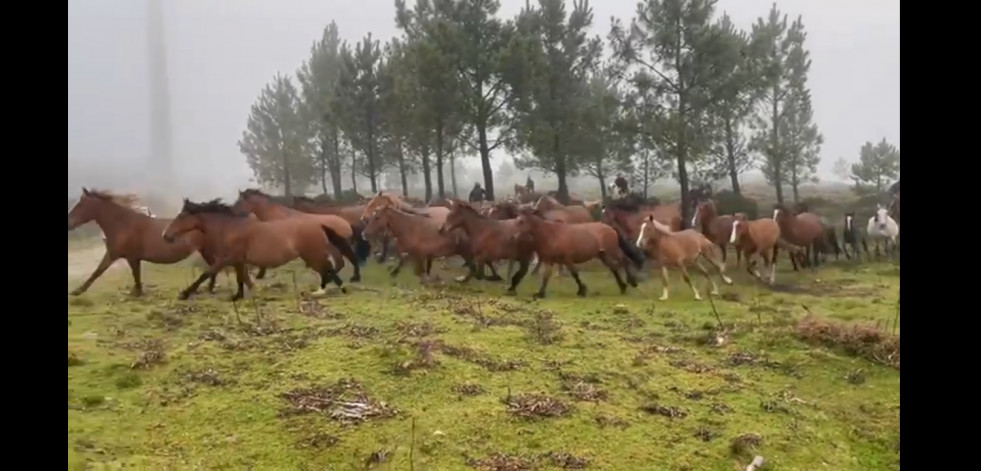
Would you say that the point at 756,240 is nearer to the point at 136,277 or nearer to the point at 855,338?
the point at 855,338

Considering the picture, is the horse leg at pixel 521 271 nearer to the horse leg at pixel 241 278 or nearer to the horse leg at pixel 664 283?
the horse leg at pixel 664 283

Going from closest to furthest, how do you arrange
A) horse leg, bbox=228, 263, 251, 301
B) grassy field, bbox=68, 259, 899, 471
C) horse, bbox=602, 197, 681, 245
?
grassy field, bbox=68, 259, 899, 471 → horse leg, bbox=228, 263, 251, 301 → horse, bbox=602, 197, 681, 245

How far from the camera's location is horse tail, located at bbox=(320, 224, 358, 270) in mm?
2404

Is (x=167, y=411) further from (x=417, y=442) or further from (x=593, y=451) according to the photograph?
(x=593, y=451)

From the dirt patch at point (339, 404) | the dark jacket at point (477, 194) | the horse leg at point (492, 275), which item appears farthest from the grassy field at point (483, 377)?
the dark jacket at point (477, 194)

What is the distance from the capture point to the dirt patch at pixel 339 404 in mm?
1867

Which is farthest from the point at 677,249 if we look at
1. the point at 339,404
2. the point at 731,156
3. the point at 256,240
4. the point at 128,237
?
the point at 128,237

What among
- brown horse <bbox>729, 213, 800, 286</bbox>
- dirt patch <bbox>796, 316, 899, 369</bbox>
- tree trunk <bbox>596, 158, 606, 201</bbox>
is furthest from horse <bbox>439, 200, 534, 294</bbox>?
dirt patch <bbox>796, 316, 899, 369</bbox>

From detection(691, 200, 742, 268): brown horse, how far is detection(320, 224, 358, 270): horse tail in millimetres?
1120

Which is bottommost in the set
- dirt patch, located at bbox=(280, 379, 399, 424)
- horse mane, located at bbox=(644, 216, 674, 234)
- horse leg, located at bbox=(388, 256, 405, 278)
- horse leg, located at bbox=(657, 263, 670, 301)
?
dirt patch, located at bbox=(280, 379, 399, 424)

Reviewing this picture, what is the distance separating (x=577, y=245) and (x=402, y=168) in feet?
2.17

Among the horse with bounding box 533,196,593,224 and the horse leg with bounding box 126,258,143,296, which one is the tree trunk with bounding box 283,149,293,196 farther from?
the horse with bounding box 533,196,593,224

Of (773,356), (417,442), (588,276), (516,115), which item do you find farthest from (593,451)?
(516,115)
